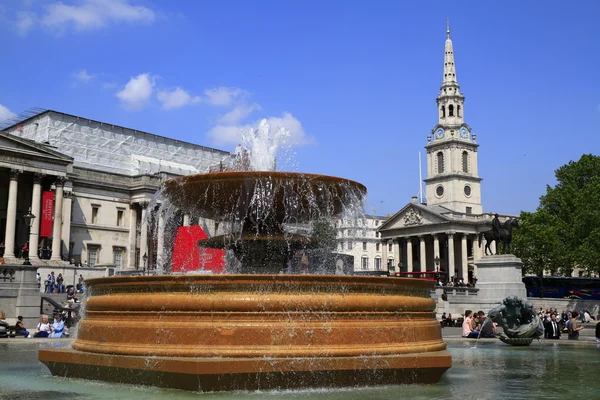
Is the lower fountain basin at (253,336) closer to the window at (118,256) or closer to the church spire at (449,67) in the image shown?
the window at (118,256)

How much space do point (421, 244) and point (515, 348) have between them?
66549 millimetres

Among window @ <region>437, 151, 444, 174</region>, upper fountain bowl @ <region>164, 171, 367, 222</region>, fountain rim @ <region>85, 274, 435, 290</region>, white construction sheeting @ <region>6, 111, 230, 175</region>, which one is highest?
window @ <region>437, 151, 444, 174</region>

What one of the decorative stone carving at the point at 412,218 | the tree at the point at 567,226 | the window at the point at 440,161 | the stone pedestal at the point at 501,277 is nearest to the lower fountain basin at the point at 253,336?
the stone pedestal at the point at 501,277

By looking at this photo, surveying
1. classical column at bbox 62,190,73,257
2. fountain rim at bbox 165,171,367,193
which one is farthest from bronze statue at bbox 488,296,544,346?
classical column at bbox 62,190,73,257

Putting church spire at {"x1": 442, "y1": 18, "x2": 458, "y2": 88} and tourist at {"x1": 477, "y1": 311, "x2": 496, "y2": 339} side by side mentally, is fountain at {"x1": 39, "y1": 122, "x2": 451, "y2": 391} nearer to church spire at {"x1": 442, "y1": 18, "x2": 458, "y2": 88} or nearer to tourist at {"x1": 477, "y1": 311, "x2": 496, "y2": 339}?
tourist at {"x1": 477, "y1": 311, "x2": 496, "y2": 339}

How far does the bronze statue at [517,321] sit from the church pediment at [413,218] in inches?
2500

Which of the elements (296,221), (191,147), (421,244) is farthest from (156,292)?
(421,244)

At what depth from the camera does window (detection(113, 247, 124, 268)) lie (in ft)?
189

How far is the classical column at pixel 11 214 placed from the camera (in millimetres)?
45062

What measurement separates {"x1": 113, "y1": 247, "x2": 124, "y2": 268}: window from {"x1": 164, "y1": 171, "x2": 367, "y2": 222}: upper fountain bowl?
159ft

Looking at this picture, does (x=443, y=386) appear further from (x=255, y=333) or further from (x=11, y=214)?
(x=11, y=214)

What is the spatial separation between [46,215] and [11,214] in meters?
2.41

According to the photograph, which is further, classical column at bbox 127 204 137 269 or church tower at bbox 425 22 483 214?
church tower at bbox 425 22 483 214

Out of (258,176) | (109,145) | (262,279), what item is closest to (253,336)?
(262,279)
